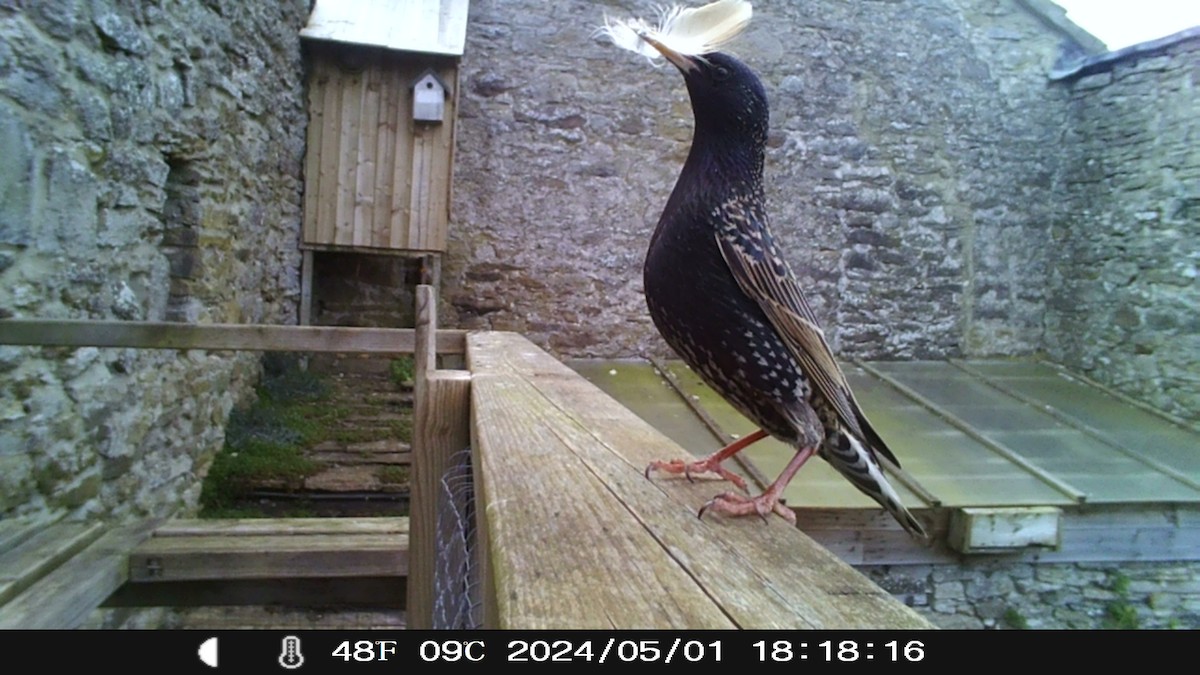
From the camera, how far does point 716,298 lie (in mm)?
1537

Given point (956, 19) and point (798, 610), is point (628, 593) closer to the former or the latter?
point (798, 610)

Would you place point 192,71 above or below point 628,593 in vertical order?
above

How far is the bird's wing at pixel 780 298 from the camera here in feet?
Answer: 5.07

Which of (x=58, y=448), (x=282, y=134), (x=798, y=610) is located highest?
(x=282, y=134)

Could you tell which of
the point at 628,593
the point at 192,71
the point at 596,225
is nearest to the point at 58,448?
the point at 192,71

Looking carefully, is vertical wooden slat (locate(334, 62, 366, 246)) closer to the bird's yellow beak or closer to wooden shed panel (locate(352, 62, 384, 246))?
wooden shed panel (locate(352, 62, 384, 246))

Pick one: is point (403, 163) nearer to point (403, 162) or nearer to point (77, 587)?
point (403, 162)

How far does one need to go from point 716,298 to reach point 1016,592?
15.6 ft

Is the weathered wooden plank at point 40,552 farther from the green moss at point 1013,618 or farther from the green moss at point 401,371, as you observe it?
the green moss at point 1013,618

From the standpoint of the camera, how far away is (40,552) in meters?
2.43

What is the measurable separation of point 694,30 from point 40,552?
96.7 inches

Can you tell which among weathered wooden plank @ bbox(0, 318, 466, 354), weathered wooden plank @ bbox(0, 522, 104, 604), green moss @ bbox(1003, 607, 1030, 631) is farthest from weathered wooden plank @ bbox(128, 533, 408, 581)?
green moss @ bbox(1003, 607, 1030, 631)

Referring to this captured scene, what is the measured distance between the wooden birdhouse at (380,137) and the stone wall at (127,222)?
692mm

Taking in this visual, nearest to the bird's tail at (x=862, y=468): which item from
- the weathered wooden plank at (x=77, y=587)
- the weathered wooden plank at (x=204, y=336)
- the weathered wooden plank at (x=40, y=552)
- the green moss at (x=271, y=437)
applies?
the weathered wooden plank at (x=204, y=336)
